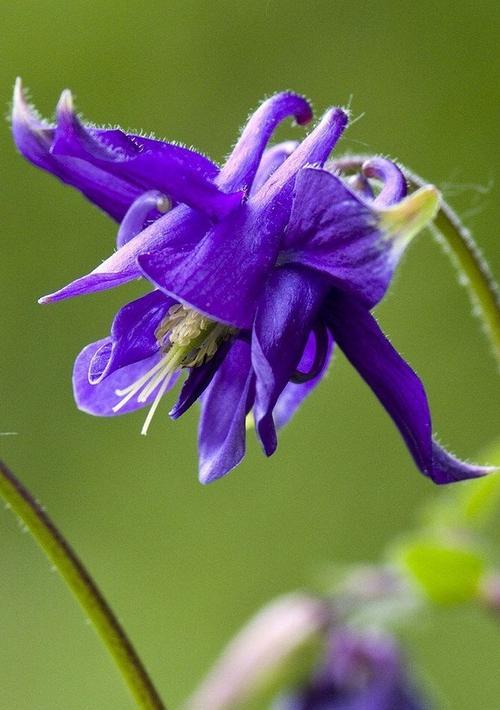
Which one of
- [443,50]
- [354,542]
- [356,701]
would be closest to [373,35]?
[443,50]

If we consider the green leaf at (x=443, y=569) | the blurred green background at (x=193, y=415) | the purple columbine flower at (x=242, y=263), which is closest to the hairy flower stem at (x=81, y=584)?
the purple columbine flower at (x=242, y=263)

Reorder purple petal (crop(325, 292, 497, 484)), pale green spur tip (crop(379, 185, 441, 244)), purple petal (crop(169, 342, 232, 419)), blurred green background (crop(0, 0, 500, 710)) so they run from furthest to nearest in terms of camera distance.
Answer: blurred green background (crop(0, 0, 500, 710)), purple petal (crop(169, 342, 232, 419)), purple petal (crop(325, 292, 497, 484)), pale green spur tip (crop(379, 185, 441, 244))

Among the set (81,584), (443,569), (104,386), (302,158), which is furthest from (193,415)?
(81,584)

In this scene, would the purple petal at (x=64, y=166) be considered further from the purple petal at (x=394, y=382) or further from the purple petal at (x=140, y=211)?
the purple petal at (x=394, y=382)

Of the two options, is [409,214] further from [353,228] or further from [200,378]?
[200,378]

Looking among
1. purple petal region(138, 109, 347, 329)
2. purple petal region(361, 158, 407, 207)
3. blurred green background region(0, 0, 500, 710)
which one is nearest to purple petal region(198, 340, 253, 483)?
purple petal region(138, 109, 347, 329)

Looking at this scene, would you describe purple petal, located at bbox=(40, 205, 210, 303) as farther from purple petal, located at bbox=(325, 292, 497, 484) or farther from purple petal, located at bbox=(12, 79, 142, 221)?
purple petal, located at bbox=(325, 292, 497, 484)

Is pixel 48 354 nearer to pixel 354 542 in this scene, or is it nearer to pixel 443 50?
pixel 354 542
